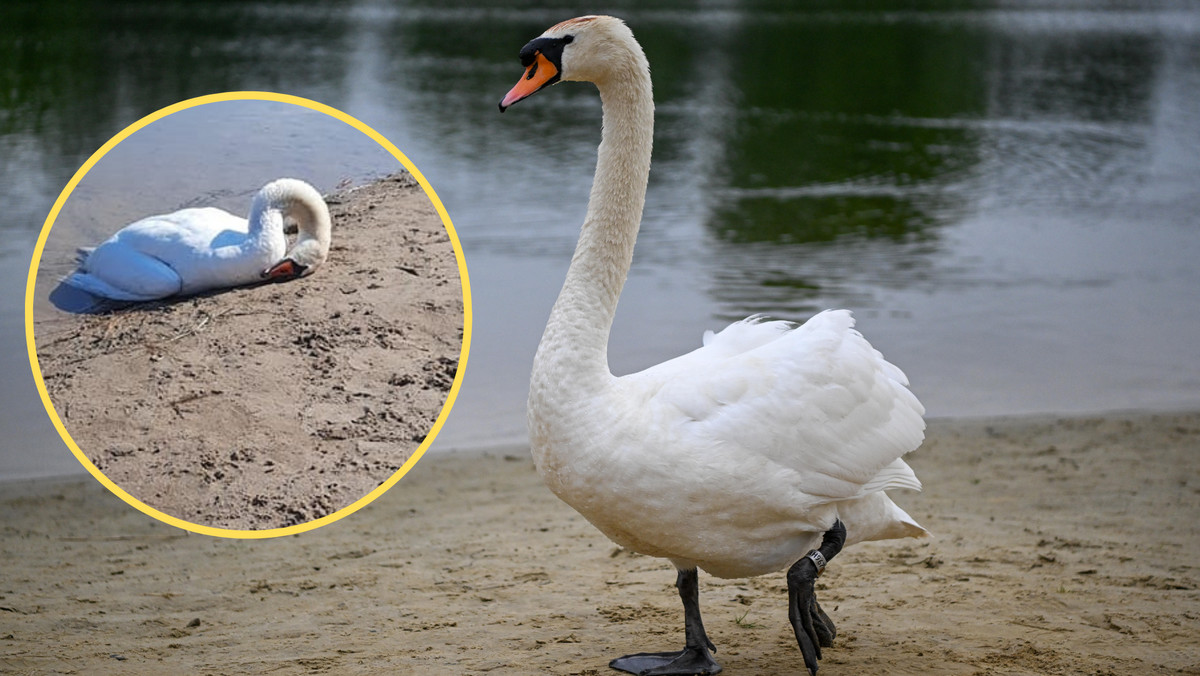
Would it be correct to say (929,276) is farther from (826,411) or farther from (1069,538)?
(826,411)

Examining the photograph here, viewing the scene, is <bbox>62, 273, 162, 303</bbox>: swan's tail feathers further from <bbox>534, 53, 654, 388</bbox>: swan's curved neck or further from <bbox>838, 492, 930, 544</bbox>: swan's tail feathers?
<bbox>838, 492, 930, 544</bbox>: swan's tail feathers

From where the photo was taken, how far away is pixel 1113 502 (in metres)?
6.07

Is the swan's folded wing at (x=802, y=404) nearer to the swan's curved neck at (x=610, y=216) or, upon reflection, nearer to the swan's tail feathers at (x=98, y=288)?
the swan's curved neck at (x=610, y=216)

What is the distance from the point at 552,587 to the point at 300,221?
2646mm

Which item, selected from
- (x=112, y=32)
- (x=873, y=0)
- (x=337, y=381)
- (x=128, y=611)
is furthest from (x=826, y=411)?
(x=873, y=0)

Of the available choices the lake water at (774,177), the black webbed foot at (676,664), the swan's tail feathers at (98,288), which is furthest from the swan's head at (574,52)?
the black webbed foot at (676,664)

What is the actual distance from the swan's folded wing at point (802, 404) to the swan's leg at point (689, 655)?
0.69 m

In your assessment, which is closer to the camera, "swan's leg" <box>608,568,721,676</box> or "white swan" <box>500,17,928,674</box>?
"white swan" <box>500,17,928,674</box>

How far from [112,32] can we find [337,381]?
30682mm

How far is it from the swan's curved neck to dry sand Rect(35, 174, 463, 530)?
2.20ft

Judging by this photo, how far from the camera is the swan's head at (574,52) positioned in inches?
146

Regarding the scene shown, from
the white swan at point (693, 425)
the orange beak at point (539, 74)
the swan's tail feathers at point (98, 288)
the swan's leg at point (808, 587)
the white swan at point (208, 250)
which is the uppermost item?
the orange beak at point (539, 74)

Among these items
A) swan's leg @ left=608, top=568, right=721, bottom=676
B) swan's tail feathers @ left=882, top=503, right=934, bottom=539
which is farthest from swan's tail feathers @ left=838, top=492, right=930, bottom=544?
swan's leg @ left=608, top=568, right=721, bottom=676

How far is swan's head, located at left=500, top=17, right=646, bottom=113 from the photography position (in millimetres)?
3717
